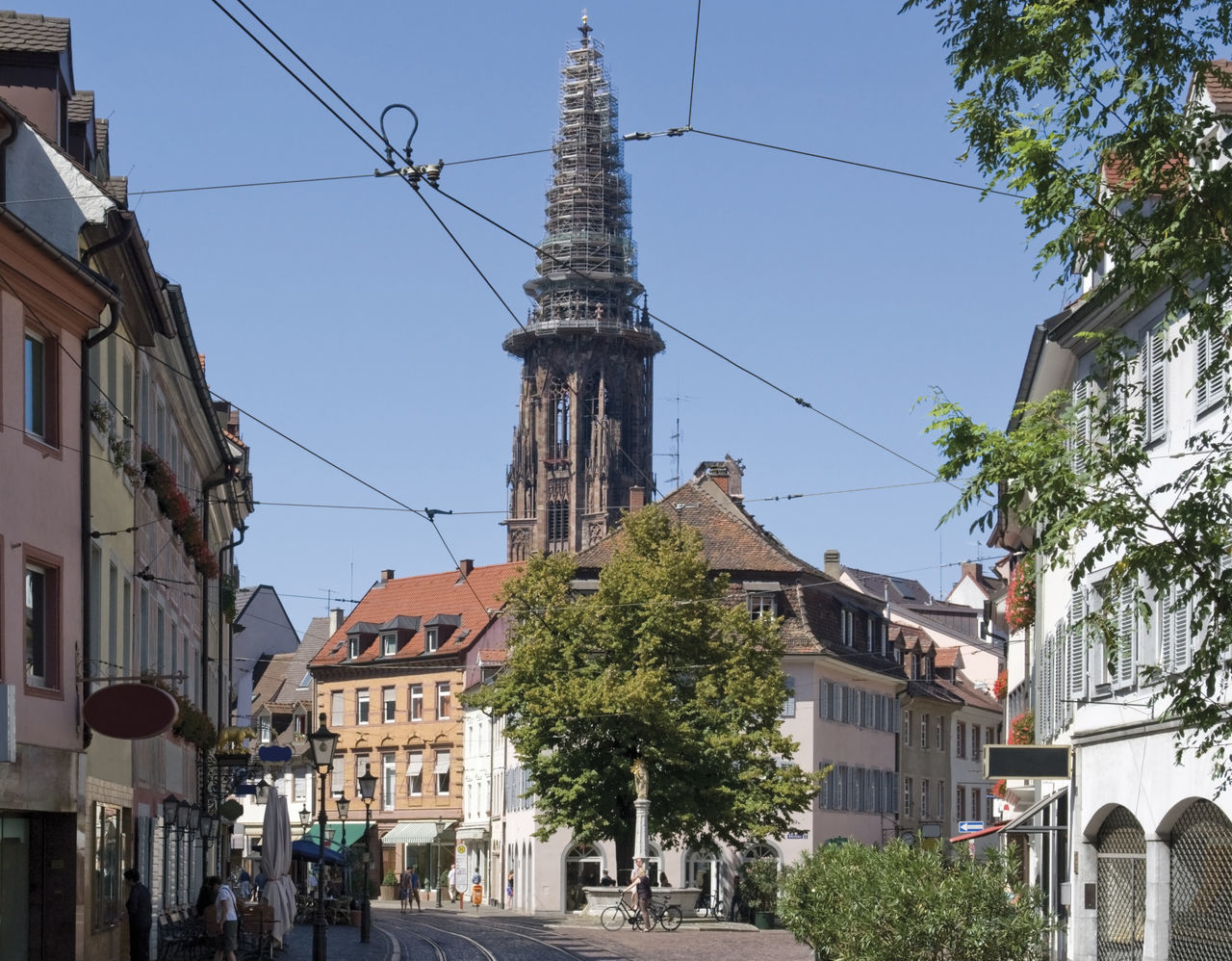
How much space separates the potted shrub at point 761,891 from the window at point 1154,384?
2651 cm

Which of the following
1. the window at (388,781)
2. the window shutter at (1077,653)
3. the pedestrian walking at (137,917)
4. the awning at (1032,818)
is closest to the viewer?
the pedestrian walking at (137,917)

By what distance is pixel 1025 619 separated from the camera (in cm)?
3375

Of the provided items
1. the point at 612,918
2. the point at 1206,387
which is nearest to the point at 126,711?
the point at 1206,387

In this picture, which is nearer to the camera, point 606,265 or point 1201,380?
point 1201,380

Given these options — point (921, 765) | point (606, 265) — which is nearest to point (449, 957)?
point (921, 765)

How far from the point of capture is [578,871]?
61156mm

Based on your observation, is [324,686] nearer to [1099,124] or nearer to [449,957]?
[449,957]

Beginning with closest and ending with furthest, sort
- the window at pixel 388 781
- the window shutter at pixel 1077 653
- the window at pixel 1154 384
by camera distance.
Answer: the window at pixel 1154 384 < the window shutter at pixel 1077 653 < the window at pixel 388 781

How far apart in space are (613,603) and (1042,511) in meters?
35.0

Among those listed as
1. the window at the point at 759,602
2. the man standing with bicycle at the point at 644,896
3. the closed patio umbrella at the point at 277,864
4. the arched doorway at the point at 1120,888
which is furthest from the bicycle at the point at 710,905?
the arched doorway at the point at 1120,888

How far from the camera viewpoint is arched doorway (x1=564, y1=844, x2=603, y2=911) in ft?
199

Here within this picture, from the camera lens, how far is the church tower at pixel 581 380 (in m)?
147

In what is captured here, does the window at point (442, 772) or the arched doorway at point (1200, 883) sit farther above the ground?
the arched doorway at point (1200, 883)

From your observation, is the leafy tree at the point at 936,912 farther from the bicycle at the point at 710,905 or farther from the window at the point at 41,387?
the bicycle at the point at 710,905
